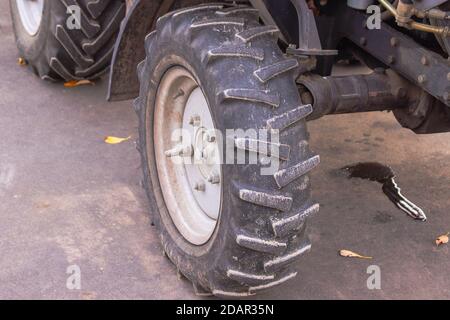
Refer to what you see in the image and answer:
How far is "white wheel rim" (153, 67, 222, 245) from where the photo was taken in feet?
10.3

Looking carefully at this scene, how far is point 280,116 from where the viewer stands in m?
2.65

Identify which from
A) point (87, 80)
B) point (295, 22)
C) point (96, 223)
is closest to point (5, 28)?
point (87, 80)

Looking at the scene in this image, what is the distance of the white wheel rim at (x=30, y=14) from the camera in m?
5.26

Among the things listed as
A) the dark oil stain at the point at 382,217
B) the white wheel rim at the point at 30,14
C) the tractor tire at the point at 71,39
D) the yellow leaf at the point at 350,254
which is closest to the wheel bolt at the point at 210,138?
the yellow leaf at the point at 350,254

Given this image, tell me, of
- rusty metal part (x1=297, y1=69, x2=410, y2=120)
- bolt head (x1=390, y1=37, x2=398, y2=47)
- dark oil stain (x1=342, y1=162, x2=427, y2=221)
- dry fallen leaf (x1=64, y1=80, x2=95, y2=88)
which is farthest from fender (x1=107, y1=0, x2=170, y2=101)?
dry fallen leaf (x1=64, y1=80, x2=95, y2=88)

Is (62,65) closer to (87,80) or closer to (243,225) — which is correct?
(87,80)

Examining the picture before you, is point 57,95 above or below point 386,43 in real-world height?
below

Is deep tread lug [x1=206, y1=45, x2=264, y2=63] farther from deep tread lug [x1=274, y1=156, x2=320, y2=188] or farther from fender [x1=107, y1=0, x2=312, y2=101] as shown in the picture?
deep tread lug [x1=274, y1=156, x2=320, y2=188]

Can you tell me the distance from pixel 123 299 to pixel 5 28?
12.8 feet

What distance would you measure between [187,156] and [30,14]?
264 cm

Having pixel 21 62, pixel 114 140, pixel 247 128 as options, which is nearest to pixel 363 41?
pixel 247 128

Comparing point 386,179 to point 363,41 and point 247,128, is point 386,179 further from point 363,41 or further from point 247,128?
point 247,128

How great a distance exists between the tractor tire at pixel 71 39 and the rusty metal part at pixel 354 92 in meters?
1.81

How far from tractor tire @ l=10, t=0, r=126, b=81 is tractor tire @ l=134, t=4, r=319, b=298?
160cm
